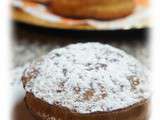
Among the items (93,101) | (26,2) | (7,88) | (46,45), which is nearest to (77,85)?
(93,101)

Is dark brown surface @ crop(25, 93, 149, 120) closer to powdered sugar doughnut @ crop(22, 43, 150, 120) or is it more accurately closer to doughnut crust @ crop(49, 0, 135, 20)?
powdered sugar doughnut @ crop(22, 43, 150, 120)

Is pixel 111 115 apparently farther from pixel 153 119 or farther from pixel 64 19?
pixel 64 19

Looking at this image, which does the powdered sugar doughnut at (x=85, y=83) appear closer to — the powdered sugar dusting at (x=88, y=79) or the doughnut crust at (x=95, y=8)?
the powdered sugar dusting at (x=88, y=79)

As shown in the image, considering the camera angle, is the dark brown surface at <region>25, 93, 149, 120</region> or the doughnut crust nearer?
the dark brown surface at <region>25, 93, 149, 120</region>

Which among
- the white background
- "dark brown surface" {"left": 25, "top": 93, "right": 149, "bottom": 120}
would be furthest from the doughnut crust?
"dark brown surface" {"left": 25, "top": 93, "right": 149, "bottom": 120}

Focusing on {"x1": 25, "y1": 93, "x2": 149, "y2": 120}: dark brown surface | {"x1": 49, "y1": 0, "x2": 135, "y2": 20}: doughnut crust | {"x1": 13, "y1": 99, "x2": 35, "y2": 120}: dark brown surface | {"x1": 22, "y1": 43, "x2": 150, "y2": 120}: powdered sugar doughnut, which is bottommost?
{"x1": 13, "y1": 99, "x2": 35, "y2": 120}: dark brown surface

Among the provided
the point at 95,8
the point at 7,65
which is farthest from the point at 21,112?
the point at 95,8
